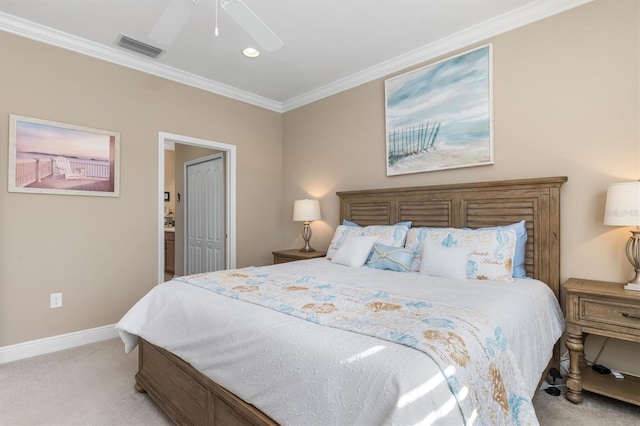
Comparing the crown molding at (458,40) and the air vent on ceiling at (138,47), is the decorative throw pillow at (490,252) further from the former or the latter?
the air vent on ceiling at (138,47)

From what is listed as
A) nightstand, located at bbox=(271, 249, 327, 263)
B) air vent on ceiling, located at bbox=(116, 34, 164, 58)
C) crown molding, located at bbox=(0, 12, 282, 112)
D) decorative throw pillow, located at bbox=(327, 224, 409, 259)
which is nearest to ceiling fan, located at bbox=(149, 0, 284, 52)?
air vent on ceiling, located at bbox=(116, 34, 164, 58)

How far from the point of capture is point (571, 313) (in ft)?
6.80

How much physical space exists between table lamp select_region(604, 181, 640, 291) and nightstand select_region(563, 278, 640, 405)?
181 millimetres

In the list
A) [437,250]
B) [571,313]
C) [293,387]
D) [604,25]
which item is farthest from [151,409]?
[604,25]

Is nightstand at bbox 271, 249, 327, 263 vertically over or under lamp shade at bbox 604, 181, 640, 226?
under

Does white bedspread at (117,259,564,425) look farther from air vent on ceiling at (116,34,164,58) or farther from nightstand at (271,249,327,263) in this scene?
air vent on ceiling at (116,34,164,58)

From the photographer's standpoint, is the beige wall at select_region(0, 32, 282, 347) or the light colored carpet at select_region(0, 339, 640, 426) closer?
the light colored carpet at select_region(0, 339, 640, 426)

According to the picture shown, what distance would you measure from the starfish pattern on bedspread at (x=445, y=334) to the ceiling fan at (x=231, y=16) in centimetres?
154

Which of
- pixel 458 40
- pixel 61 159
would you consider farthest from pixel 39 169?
pixel 458 40

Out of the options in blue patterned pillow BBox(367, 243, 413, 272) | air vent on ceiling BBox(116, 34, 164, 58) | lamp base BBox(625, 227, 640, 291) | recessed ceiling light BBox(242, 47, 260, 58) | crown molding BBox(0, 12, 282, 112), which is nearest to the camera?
lamp base BBox(625, 227, 640, 291)

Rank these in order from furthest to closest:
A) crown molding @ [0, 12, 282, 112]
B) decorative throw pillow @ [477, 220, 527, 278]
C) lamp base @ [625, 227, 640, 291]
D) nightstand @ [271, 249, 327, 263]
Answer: nightstand @ [271, 249, 327, 263] < crown molding @ [0, 12, 282, 112] < decorative throw pillow @ [477, 220, 527, 278] < lamp base @ [625, 227, 640, 291]

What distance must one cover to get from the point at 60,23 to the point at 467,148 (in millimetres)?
3576

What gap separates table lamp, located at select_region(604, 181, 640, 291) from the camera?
195cm

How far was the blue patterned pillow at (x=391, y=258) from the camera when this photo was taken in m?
2.59
